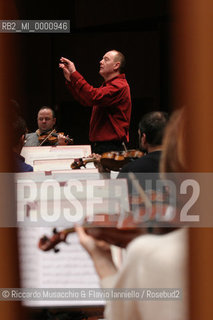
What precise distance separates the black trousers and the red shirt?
1 cm

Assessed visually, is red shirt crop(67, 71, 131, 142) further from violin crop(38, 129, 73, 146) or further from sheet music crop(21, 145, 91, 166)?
sheet music crop(21, 145, 91, 166)

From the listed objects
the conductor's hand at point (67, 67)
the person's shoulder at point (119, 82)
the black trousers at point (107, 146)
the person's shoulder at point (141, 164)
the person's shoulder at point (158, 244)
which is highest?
the conductor's hand at point (67, 67)

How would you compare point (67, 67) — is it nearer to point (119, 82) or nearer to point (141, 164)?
point (119, 82)

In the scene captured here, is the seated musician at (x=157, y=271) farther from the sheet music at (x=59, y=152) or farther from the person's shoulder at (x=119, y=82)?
the sheet music at (x=59, y=152)

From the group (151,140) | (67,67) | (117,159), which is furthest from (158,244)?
(67,67)

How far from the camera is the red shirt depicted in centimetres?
115

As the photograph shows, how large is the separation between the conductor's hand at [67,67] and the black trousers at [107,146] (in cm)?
21

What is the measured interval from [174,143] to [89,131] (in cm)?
54

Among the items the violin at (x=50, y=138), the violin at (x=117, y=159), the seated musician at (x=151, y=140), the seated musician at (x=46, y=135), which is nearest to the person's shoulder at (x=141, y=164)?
the seated musician at (x=151, y=140)

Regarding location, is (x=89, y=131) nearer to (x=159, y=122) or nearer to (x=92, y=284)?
(x=159, y=122)

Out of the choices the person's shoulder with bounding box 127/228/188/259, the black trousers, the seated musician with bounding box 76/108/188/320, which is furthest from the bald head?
the person's shoulder with bounding box 127/228/188/259

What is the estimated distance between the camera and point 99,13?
0.88m

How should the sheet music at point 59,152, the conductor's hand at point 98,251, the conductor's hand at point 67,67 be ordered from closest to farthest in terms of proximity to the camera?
the conductor's hand at point 98,251, the conductor's hand at point 67,67, the sheet music at point 59,152

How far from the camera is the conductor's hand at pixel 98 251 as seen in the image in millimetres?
820
